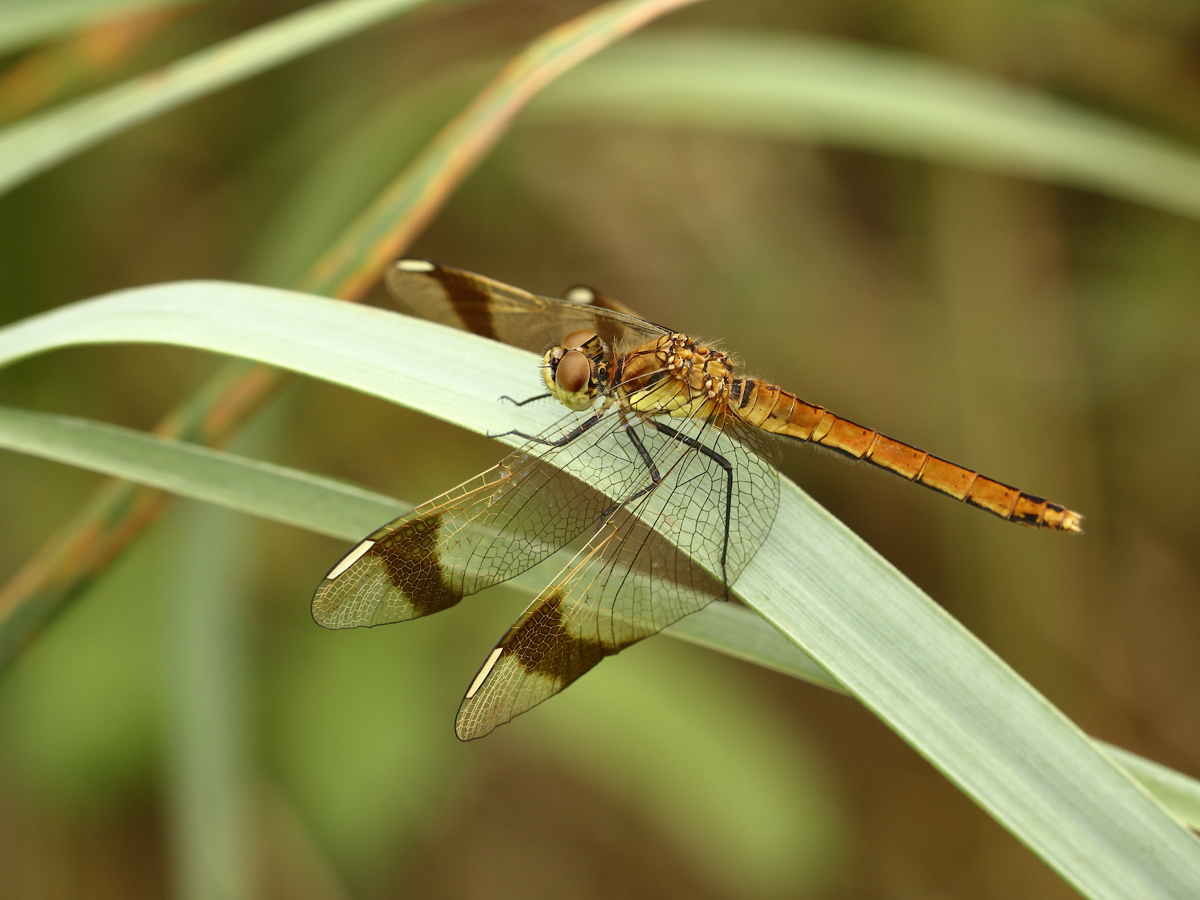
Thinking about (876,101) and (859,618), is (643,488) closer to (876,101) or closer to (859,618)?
(859,618)

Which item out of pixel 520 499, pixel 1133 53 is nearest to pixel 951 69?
pixel 1133 53

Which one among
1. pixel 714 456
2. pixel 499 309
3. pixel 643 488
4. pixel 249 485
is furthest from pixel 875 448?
pixel 249 485

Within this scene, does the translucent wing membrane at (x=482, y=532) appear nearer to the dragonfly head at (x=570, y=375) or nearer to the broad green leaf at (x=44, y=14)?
the dragonfly head at (x=570, y=375)

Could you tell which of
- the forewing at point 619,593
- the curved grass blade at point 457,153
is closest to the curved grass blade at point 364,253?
the curved grass blade at point 457,153

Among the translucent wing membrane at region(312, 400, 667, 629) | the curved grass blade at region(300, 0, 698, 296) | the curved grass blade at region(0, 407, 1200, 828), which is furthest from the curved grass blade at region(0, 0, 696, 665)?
the translucent wing membrane at region(312, 400, 667, 629)

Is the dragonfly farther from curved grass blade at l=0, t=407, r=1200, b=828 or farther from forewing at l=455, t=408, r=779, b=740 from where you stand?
curved grass blade at l=0, t=407, r=1200, b=828

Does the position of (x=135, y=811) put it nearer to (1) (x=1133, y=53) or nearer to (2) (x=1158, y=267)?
(2) (x=1158, y=267)
